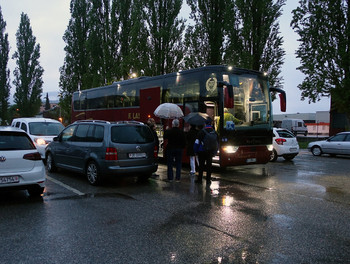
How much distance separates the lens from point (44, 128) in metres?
13.3

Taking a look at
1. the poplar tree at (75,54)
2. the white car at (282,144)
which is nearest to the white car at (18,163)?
the white car at (282,144)

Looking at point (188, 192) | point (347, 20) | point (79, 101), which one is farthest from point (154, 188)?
point (347, 20)

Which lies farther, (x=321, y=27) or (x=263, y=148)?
(x=321, y=27)

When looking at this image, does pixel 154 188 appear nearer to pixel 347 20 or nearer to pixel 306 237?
pixel 306 237

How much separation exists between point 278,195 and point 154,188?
10.1 feet

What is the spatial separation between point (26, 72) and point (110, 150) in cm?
4545

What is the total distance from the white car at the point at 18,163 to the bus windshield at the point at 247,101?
5.71 meters

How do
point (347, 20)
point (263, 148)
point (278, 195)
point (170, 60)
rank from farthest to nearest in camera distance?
1. point (170, 60)
2. point (347, 20)
3. point (263, 148)
4. point (278, 195)

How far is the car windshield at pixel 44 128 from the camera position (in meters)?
13.0

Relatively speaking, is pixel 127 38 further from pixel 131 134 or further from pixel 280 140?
pixel 131 134

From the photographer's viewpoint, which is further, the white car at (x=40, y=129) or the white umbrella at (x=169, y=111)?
the white car at (x=40, y=129)

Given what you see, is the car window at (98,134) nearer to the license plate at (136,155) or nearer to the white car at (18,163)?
the license plate at (136,155)

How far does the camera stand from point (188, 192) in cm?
773

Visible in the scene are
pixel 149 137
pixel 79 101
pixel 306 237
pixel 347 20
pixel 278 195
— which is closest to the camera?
pixel 306 237
